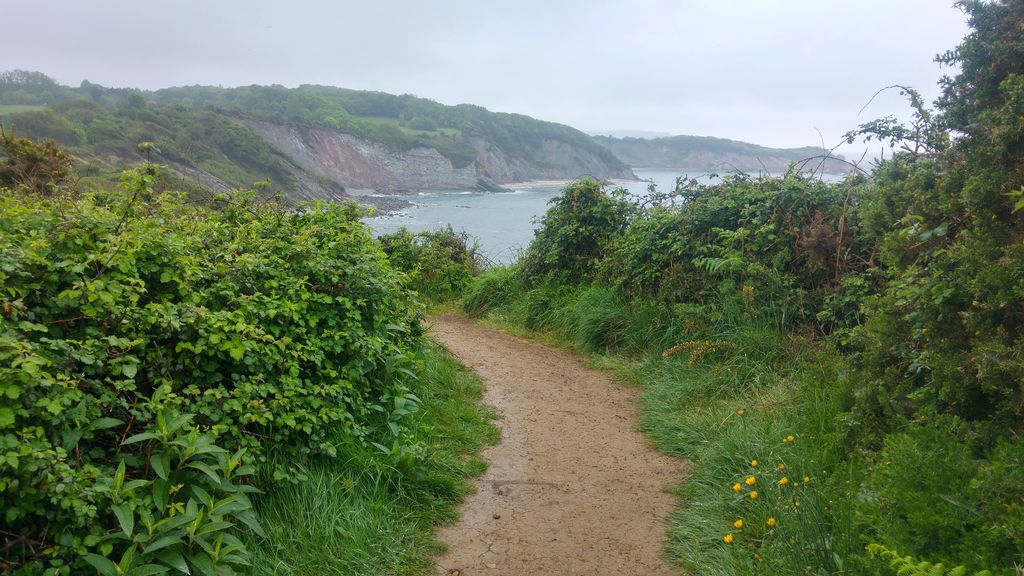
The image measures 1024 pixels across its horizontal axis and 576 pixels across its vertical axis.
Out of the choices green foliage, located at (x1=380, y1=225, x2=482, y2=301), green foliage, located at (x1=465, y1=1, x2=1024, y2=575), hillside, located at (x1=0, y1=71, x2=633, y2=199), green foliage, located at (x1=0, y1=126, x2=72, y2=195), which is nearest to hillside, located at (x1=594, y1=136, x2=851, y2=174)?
hillside, located at (x1=0, y1=71, x2=633, y2=199)

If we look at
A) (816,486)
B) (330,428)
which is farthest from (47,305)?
(816,486)

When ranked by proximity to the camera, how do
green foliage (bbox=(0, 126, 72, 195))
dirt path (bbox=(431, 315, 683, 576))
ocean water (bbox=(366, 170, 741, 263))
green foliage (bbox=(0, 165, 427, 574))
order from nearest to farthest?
green foliage (bbox=(0, 165, 427, 574)) → dirt path (bbox=(431, 315, 683, 576)) → green foliage (bbox=(0, 126, 72, 195)) → ocean water (bbox=(366, 170, 741, 263))

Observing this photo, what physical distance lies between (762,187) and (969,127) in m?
4.22

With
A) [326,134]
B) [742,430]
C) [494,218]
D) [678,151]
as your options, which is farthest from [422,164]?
[742,430]

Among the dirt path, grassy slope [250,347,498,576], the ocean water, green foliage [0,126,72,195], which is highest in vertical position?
green foliage [0,126,72,195]

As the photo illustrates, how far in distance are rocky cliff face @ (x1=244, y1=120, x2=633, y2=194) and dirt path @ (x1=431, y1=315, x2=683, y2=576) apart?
106ft

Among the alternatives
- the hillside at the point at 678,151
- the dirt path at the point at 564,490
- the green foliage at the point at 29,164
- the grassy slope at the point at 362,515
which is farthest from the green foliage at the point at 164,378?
the hillside at the point at 678,151

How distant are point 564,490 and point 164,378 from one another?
8.27 ft

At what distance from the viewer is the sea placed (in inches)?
499

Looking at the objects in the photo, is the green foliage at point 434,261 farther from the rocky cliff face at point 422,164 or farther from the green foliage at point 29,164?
the rocky cliff face at point 422,164

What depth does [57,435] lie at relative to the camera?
2.58m

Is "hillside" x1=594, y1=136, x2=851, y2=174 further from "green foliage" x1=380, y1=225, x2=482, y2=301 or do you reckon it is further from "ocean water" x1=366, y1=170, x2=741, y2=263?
"green foliage" x1=380, y1=225, x2=482, y2=301

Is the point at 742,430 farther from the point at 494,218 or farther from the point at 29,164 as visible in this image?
the point at 494,218

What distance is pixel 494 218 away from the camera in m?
23.3
